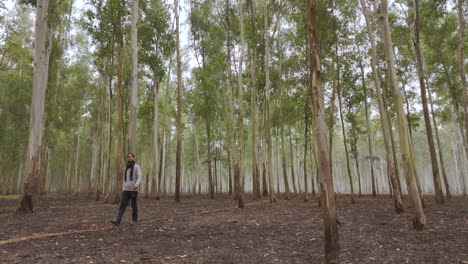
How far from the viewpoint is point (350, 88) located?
16719 mm

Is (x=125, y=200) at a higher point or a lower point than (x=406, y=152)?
lower

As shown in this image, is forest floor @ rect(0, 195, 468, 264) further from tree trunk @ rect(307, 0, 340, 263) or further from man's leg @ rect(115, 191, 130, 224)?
tree trunk @ rect(307, 0, 340, 263)

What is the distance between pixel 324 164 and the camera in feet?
12.8

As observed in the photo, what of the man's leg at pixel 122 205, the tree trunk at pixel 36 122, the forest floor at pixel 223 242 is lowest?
the forest floor at pixel 223 242

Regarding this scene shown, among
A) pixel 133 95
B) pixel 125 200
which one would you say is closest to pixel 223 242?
pixel 125 200

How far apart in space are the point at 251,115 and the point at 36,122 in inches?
465

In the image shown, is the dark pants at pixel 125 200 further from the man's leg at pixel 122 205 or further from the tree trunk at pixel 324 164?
→ the tree trunk at pixel 324 164

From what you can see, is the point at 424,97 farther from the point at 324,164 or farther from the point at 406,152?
the point at 324,164

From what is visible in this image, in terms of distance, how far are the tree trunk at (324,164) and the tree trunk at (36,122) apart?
32.1 ft

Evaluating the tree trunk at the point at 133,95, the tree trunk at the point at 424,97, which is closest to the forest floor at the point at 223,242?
the tree trunk at the point at 424,97

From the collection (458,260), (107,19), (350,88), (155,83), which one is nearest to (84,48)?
(155,83)

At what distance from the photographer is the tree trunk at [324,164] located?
3812mm

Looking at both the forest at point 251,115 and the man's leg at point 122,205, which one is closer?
the forest at point 251,115

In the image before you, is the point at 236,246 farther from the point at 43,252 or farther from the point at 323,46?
the point at 323,46
